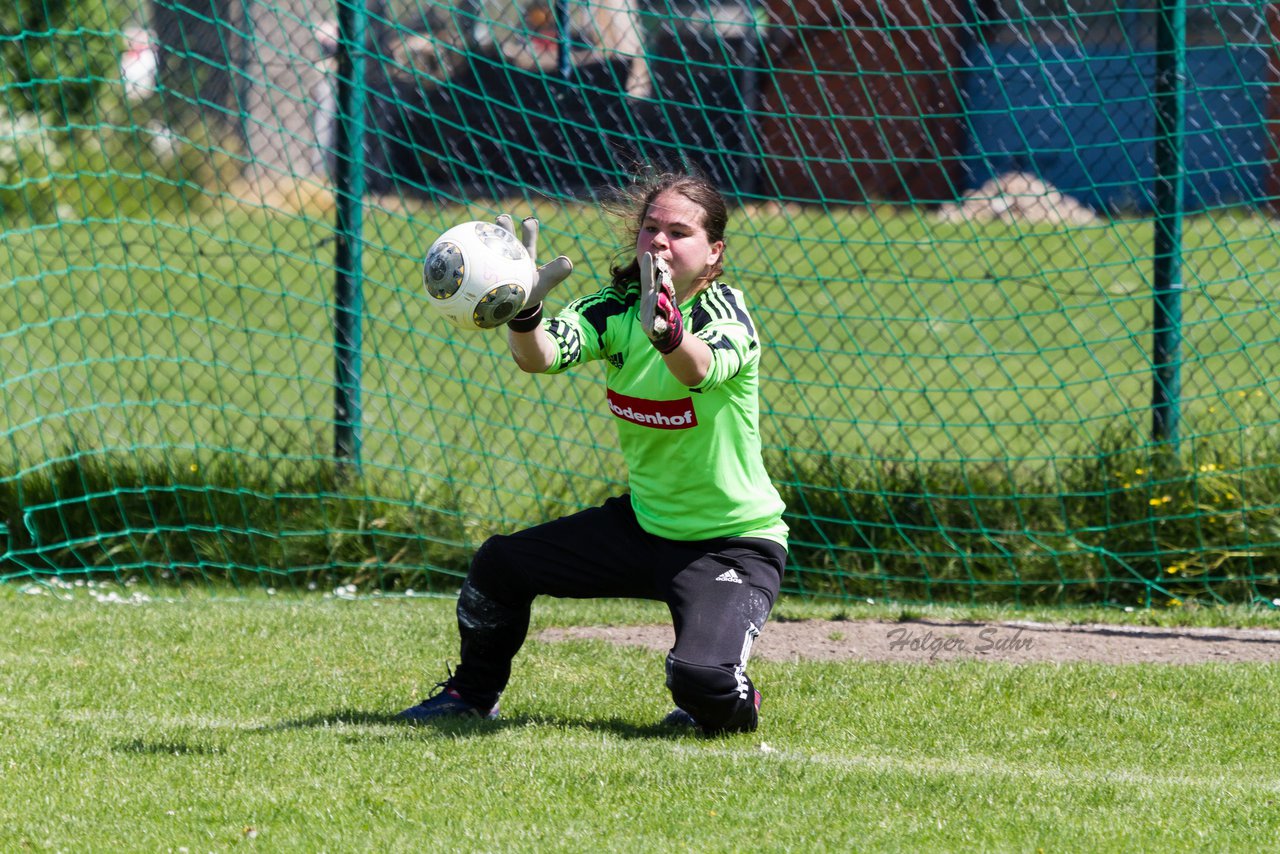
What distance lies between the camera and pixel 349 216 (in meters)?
6.35

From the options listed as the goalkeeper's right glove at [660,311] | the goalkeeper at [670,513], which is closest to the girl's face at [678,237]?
the goalkeeper at [670,513]

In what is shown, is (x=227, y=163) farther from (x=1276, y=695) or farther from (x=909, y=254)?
(x=1276, y=695)

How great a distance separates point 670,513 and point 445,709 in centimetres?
84

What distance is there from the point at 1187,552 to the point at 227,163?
9.55 meters

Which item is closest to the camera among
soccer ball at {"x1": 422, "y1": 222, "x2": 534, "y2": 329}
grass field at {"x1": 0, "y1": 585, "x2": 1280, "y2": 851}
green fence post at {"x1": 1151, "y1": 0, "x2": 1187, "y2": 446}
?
grass field at {"x1": 0, "y1": 585, "x2": 1280, "y2": 851}

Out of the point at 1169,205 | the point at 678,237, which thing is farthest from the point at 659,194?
the point at 1169,205

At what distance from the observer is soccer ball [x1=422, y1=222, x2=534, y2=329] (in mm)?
3799

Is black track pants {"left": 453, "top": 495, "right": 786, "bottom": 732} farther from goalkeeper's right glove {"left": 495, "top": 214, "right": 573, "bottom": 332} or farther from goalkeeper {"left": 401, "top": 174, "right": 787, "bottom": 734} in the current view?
goalkeeper's right glove {"left": 495, "top": 214, "right": 573, "bottom": 332}

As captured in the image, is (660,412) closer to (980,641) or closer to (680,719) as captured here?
(680,719)

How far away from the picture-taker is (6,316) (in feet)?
36.0

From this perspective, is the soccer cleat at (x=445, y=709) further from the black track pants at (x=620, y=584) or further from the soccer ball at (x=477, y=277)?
the soccer ball at (x=477, y=277)

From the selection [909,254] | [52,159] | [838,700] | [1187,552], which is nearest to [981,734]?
[838,700]

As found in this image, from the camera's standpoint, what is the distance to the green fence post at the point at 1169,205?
583 centimetres

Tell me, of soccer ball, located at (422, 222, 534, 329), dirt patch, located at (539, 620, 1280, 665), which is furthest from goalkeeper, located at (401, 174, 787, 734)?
dirt patch, located at (539, 620, 1280, 665)
